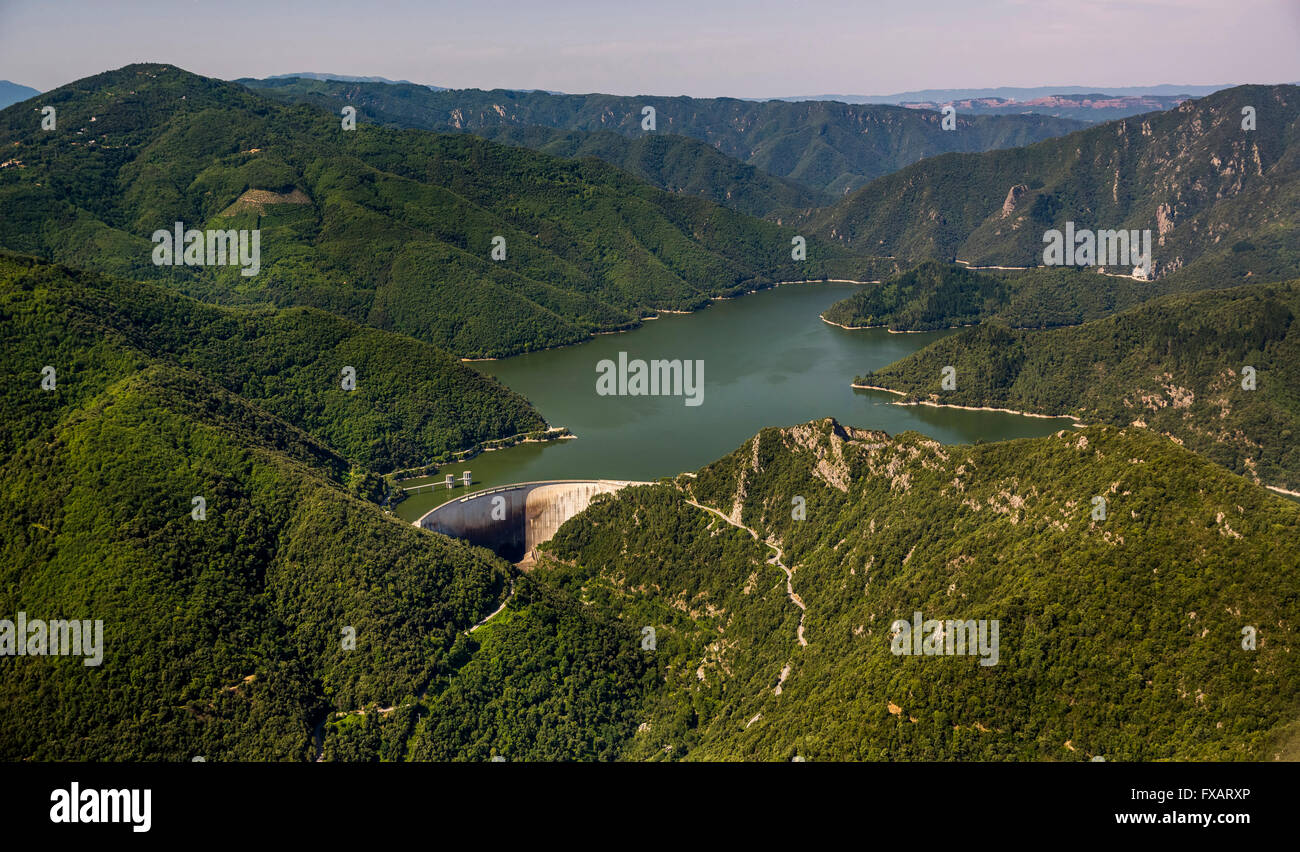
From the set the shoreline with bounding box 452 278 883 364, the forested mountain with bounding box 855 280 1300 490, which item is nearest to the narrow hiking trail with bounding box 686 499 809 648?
the shoreline with bounding box 452 278 883 364

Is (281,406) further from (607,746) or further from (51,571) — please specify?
(607,746)

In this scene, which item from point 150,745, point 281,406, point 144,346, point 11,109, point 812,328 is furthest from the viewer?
point 11,109

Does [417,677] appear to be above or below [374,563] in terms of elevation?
below

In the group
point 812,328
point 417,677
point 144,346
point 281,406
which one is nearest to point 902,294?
point 812,328

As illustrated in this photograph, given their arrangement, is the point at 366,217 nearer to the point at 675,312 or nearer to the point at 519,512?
the point at 675,312

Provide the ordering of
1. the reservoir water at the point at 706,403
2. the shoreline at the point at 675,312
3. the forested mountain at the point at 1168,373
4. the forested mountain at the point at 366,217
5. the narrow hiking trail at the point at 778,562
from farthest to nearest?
the forested mountain at the point at 366,217 < the shoreline at the point at 675,312 < the forested mountain at the point at 1168,373 < the reservoir water at the point at 706,403 < the narrow hiking trail at the point at 778,562

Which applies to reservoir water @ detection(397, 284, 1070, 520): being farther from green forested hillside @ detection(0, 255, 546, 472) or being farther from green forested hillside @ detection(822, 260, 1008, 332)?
green forested hillside @ detection(0, 255, 546, 472)

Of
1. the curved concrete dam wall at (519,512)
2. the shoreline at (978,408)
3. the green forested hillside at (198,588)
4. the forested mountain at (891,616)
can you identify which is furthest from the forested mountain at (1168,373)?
the green forested hillside at (198,588)

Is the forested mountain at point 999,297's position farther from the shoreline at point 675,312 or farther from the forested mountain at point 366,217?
the forested mountain at point 366,217
